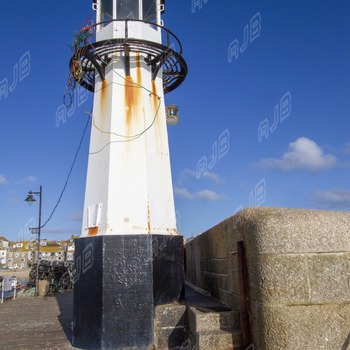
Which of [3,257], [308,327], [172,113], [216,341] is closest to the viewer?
[308,327]

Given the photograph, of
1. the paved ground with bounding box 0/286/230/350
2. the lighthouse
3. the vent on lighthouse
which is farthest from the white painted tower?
the paved ground with bounding box 0/286/230/350

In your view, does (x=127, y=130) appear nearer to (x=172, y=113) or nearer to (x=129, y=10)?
(x=172, y=113)

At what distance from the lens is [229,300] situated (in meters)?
6.25

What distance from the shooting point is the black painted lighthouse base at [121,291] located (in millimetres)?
6422

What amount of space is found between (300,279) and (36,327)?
271 inches

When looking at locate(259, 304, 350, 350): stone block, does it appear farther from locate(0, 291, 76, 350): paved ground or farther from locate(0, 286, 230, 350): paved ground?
locate(0, 291, 76, 350): paved ground

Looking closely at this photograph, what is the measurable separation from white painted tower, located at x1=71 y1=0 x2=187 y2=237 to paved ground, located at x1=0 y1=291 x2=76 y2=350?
216 cm

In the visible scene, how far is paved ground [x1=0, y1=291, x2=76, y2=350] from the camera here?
712 centimetres

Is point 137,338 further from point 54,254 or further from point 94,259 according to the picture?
point 54,254

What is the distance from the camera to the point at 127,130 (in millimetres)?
7508

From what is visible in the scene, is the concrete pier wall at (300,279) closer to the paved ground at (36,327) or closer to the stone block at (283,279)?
the stone block at (283,279)

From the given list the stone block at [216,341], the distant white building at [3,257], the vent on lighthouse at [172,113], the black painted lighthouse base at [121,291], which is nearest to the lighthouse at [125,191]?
the black painted lighthouse base at [121,291]

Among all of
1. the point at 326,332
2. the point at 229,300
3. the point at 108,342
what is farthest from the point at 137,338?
the point at 326,332

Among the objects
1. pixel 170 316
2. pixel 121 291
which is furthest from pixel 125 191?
pixel 170 316
